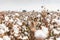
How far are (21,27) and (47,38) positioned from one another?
0.68 m

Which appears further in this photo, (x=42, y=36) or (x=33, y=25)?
(x=33, y=25)

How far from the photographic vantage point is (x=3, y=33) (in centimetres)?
218

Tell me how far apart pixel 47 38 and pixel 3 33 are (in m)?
0.44

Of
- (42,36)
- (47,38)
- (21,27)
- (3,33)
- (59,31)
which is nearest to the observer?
(42,36)

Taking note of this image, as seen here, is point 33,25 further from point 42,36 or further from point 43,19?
point 42,36

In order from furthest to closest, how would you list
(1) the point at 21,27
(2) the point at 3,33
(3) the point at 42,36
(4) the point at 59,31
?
(1) the point at 21,27
(4) the point at 59,31
(2) the point at 3,33
(3) the point at 42,36

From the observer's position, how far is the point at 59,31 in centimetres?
237

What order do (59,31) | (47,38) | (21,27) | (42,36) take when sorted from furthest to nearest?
1. (21,27)
2. (59,31)
3. (47,38)
4. (42,36)

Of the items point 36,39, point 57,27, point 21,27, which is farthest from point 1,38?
point 57,27

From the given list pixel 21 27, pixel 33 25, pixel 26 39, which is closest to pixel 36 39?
pixel 26 39

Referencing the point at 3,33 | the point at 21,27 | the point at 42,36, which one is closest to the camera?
the point at 42,36

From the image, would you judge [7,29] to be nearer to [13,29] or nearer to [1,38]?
[13,29]

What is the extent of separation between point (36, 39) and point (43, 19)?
68cm

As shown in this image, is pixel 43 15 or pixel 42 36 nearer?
pixel 42 36
